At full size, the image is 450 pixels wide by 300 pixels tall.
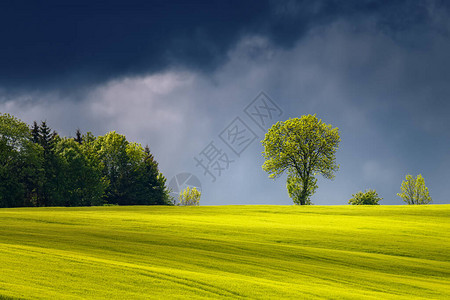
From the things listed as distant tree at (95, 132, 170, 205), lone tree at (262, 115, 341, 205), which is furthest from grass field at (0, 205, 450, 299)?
distant tree at (95, 132, 170, 205)

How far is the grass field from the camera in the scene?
12398 millimetres

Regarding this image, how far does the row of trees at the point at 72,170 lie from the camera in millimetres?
69312

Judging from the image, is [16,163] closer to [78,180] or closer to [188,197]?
[78,180]

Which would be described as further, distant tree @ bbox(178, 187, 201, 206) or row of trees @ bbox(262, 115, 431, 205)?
distant tree @ bbox(178, 187, 201, 206)

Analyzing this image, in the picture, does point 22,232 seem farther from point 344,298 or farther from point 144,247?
point 344,298

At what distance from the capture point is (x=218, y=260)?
729 inches

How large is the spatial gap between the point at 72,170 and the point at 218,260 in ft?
223

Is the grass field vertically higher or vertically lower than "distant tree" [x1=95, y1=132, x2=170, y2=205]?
lower

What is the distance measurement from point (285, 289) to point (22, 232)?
722 inches

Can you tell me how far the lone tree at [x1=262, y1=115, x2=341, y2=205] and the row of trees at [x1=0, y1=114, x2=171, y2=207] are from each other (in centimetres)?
3406

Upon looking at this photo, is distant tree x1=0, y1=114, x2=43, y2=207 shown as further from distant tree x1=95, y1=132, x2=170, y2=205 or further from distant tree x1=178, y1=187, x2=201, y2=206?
Result: distant tree x1=178, y1=187, x2=201, y2=206

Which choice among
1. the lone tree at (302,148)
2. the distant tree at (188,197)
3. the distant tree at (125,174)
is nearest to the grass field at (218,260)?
the lone tree at (302,148)

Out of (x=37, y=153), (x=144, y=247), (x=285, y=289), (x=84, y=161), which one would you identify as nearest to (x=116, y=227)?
(x=144, y=247)

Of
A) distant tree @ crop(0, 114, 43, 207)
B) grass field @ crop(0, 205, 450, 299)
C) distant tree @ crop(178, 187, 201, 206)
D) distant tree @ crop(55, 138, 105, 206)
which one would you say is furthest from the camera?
distant tree @ crop(178, 187, 201, 206)
